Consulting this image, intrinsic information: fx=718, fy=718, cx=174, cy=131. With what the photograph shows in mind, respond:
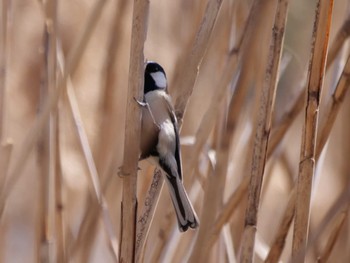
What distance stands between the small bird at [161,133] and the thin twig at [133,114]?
14cm

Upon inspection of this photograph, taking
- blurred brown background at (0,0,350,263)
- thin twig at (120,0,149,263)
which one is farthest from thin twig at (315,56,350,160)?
thin twig at (120,0,149,263)

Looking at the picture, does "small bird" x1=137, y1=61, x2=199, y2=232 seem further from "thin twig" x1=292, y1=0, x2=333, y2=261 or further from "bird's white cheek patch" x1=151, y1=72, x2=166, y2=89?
"thin twig" x1=292, y1=0, x2=333, y2=261

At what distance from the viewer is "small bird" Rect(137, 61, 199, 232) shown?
1.05m

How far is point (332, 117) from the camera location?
110 centimetres

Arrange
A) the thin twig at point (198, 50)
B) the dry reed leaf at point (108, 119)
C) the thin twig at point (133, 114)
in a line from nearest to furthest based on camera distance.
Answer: the thin twig at point (133, 114), the thin twig at point (198, 50), the dry reed leaf at point (108, 119)

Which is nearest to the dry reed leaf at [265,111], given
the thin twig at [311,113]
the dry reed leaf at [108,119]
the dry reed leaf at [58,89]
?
the thin twig at [311,113]

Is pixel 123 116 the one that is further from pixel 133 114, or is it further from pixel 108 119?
pixel 133 114

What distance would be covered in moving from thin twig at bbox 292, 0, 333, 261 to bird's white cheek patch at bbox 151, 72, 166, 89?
0.87 ft

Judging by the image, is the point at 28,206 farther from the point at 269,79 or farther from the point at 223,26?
the point at 269,79

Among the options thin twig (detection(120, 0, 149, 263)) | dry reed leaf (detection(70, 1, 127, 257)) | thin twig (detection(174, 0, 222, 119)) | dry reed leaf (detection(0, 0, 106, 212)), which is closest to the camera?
thin twig (detection(120, 0, 149, 263))

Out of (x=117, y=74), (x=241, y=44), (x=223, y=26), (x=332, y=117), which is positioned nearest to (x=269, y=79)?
(x=332, y=117)

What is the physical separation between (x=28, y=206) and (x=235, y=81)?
1.11 metres

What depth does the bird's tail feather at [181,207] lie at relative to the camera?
3.33ft

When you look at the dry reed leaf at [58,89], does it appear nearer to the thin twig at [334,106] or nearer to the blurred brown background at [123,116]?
the blurred brown background at [123,116]
